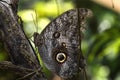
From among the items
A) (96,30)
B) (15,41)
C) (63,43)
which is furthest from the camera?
(96,30)

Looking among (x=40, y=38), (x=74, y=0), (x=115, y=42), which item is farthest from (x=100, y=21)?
(x=40, y=38)

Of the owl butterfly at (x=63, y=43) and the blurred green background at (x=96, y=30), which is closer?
the owl butterfly at (x=63, y=43)

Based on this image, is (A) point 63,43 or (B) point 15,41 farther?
(A) point 63,43

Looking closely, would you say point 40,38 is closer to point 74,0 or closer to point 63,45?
point 63,45

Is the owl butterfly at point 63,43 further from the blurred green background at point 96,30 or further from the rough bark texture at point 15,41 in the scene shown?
the blurred green background at point 96,30

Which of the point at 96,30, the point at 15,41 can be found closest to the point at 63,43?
the point at 15,41

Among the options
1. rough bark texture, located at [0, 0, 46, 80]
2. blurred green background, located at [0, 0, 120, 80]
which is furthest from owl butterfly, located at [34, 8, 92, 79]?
blurred green background, located at [0, 0, 120, 80]

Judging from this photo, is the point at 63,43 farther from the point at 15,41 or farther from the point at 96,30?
the point at 96,30

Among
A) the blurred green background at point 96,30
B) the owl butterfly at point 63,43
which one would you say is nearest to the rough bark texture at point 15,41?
the owl butterfly at point 63,43
